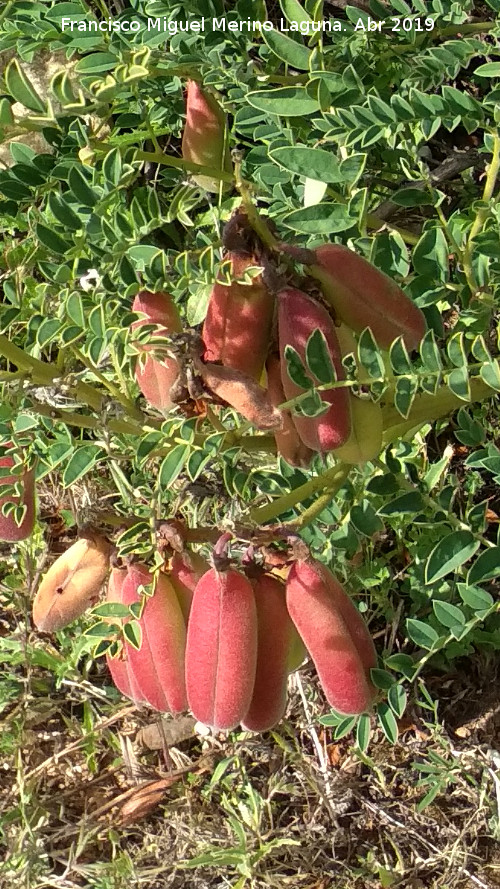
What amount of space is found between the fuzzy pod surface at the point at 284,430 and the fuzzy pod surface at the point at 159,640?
0.25 m

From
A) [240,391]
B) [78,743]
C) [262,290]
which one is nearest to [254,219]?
[262,290]

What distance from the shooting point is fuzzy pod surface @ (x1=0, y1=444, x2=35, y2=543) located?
138 centimetres

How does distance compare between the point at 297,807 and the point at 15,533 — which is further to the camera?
Result: the point at 297,807

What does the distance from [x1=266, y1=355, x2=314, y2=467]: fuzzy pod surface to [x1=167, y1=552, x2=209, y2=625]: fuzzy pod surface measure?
0.21m

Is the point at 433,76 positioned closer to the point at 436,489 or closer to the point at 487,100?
the point at 487,100

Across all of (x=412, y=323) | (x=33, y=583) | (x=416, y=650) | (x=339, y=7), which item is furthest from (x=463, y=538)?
(x=339, y=7)

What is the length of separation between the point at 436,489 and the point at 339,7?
125 cm

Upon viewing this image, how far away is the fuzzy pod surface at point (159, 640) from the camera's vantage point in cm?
128

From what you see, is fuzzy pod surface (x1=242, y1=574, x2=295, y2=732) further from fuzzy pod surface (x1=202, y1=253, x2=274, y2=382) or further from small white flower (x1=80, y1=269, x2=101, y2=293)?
small white flower (x1=80, y1=269, x2=101, y2=293)

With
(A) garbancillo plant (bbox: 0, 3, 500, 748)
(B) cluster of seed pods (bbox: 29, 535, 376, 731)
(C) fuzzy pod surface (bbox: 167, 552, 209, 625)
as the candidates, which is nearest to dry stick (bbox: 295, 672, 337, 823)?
(A) garbancillo plant (bbox: 0, 3, 500, 748)

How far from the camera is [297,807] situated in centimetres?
225

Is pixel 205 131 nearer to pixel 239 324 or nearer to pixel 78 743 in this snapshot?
pixel 239 324

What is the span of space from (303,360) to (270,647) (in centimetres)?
44

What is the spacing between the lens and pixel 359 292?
108cm
